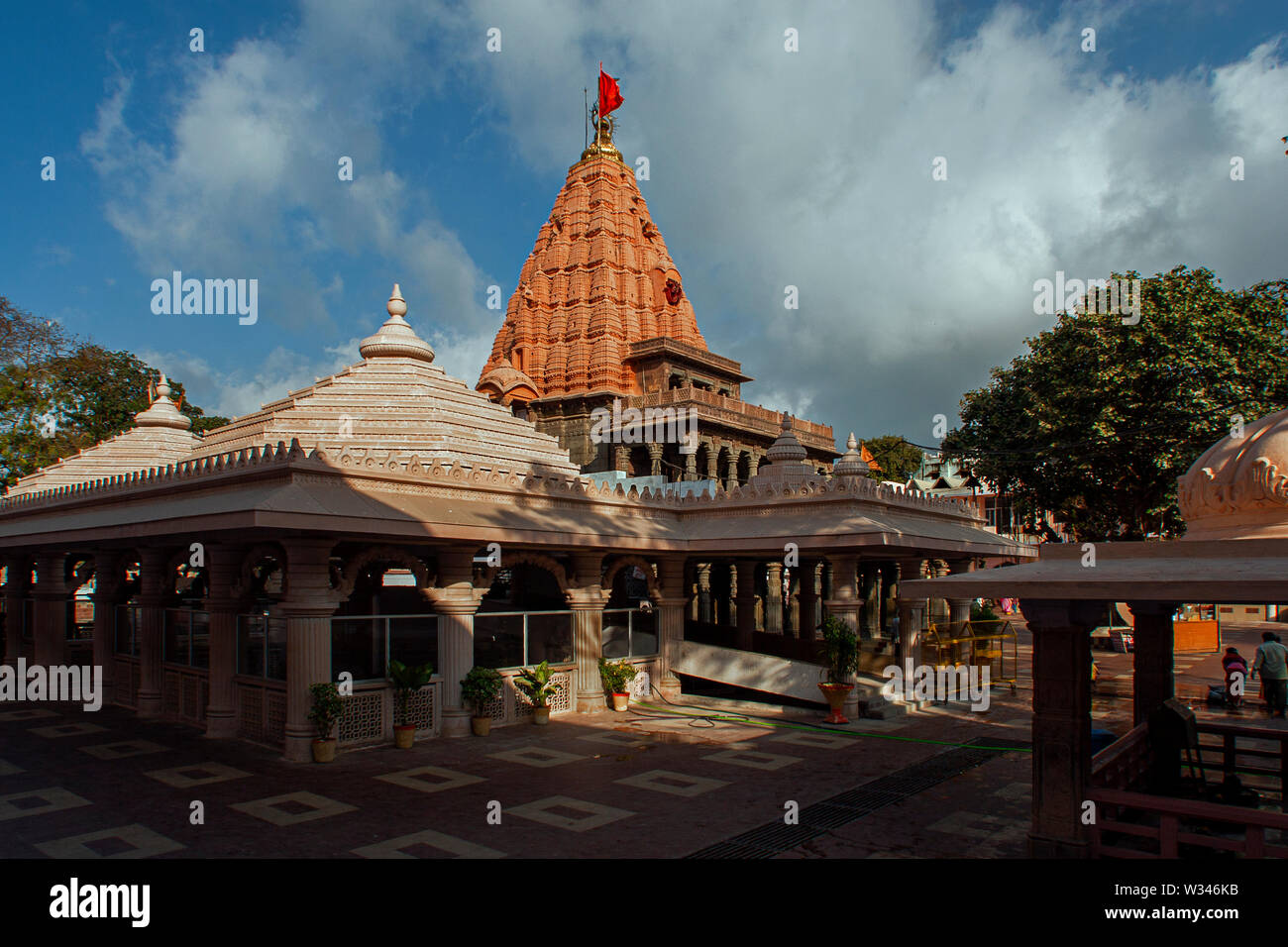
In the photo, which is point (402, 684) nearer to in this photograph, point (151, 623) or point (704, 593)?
point (151, 623)

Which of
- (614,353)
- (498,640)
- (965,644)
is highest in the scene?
(614,353)

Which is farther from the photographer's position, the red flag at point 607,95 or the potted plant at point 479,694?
the red flag at point 607,95

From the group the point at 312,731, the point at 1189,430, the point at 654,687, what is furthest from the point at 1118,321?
the point at 312,731

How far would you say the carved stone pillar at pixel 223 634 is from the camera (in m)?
15.6

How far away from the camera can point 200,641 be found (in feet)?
57.5

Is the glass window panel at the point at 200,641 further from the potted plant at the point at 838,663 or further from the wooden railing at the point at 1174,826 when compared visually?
the wooden railing at the point at 1174,826

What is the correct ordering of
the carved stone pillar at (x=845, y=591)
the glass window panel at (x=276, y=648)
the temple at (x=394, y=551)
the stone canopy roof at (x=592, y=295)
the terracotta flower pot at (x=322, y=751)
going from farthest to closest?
1. the stone canopy roof at (x=592, y=295)
2. the carved stone pillar at (x=845, y=591)
3. the glass window panel at (x=276, y=648)
4. the temple at (x=394, y=551)
5. the terracotta flower pot at (x=322, y=751)

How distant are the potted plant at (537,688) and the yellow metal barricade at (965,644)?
9774 mm

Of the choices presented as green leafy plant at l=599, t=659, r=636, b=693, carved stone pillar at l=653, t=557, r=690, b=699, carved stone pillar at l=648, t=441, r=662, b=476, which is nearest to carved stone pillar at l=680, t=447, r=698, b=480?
carved stone pillar at l=648, t=441, r=662, b=476

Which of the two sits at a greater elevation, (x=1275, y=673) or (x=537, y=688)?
(x=1275, y=673)

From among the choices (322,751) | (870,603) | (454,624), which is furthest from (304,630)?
(870,603)

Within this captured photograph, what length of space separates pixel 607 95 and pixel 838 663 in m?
47.0

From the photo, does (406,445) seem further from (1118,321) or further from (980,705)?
(1118,321)

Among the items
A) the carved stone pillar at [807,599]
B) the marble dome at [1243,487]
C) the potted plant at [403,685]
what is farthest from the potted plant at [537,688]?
the marble dome at [1243,487]
